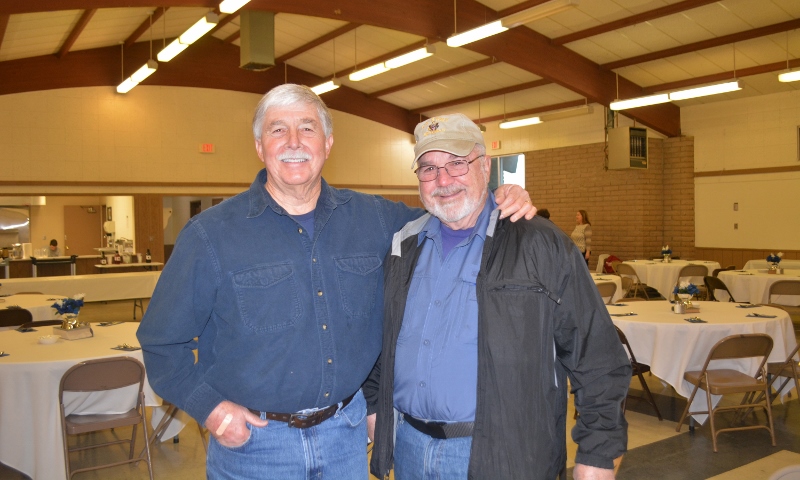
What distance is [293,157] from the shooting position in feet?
6.70

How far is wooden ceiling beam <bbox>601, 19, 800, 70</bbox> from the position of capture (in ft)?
33.3

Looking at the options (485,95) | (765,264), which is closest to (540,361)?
(765,264)

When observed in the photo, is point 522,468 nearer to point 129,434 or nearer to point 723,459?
point 723,459

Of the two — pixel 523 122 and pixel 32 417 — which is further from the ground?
pixel 523 122

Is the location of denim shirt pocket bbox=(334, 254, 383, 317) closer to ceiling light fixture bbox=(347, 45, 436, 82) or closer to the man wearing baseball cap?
the man wearing baseball cap

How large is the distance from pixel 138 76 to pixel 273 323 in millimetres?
12263

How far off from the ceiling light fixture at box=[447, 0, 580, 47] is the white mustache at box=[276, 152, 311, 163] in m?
6.93

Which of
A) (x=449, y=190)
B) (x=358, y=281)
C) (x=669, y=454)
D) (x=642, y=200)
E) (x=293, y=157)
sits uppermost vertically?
(x=642, y=200)

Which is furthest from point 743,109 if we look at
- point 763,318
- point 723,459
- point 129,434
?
point 129,434

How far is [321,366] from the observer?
6.55ft

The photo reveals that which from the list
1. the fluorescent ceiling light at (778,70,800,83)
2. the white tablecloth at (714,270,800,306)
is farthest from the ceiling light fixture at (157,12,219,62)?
the fluorescent ceiling light at (778,70,800,83)

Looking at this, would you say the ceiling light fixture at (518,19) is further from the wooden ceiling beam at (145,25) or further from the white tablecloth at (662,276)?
the wooden ceiling beam at (145,25)

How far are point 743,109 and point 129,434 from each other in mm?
12584

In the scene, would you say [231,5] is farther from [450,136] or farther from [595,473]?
[595,473]
